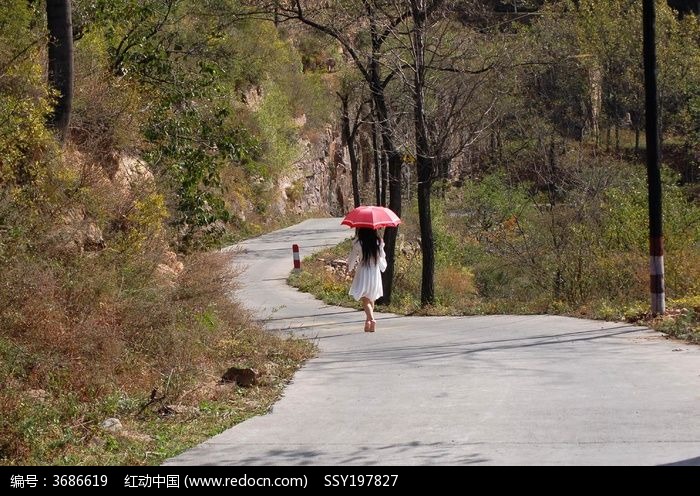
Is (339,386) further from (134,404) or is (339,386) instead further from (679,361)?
(679,361)

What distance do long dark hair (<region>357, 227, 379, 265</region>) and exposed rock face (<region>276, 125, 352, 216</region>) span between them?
129ft

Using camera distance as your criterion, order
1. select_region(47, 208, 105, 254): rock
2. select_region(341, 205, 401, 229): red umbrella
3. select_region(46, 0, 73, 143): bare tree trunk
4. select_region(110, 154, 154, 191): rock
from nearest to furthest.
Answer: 1. select_region(47, 208, 105, 254): rock
2. select_region(46, 0, 73, 143): bare tree trunk
3. select_region(110, 154, 154, 191): rock
4. select_region(341, 205, 401, 229): red umbrella

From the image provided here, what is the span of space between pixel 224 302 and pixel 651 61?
7.93 metres

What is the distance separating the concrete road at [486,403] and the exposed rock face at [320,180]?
139 feet

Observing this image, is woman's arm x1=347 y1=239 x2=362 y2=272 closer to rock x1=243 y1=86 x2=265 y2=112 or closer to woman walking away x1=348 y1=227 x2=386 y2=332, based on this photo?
woman walking away x1=348 y1=227 x2=386 y2=332

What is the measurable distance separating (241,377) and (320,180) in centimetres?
5648

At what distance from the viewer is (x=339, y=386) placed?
10.8 meters

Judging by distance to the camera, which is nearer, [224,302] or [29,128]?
[29,128]

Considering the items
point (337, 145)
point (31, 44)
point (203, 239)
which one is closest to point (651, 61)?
point (203, 239)

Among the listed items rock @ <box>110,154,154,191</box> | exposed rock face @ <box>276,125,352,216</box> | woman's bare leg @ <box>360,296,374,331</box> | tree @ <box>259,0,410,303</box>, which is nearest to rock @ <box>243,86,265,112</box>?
exposed rock face @ <box>276,125,352,216</box>

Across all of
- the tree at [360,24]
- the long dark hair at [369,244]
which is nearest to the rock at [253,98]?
the tree at [360,24]

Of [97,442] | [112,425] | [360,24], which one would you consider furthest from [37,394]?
[360,24]

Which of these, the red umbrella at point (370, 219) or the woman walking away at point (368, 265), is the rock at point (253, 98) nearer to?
the red umbrella at point (370, 219)

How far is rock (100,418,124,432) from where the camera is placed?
27.2 ft
